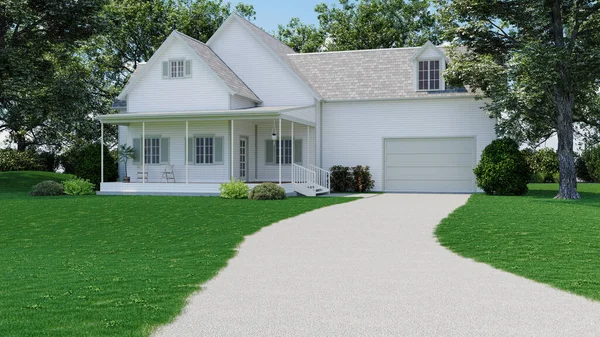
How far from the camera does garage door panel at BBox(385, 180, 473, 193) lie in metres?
26.4

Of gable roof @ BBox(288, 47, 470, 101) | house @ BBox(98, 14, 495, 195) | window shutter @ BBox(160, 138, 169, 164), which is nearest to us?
house @ BBox(98, 14, 495, 195)

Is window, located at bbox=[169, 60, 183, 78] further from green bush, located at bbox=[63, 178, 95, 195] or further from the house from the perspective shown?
green bush, located at bbox=[63, 178, 95, 195]

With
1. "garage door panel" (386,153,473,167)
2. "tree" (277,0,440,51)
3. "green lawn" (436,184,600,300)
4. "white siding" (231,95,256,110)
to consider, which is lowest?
"green lawn" (436,184,600,300)

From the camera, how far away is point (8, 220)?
1492 cm

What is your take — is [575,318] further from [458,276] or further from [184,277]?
[184,277]

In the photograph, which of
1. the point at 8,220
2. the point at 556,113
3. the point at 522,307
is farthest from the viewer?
the point at 556,113

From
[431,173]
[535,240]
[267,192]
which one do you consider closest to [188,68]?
[267,192]

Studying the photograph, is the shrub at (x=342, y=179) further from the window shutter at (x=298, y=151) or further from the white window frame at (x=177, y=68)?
the white window frame at (x=177, y=68)

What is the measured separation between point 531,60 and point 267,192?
1019 centimetres

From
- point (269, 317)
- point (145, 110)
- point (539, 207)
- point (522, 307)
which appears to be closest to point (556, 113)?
point (539, 207)

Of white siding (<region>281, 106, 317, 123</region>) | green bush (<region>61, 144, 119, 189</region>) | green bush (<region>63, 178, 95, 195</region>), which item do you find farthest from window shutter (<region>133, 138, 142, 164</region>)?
white siding (<region>281, 106, 317, 123</region>)

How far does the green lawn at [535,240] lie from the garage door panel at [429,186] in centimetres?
846

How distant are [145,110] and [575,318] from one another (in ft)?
77.1

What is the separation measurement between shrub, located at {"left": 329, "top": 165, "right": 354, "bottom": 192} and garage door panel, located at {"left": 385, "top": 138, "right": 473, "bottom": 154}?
2.15 m
